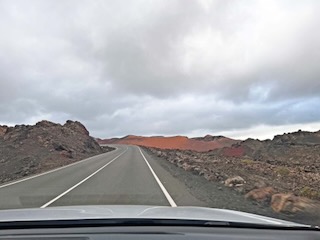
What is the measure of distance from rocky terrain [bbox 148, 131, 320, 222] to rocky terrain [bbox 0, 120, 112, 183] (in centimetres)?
1375

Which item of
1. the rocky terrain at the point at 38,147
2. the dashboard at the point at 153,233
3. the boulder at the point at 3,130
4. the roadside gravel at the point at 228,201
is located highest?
the boulder at the point at 3,130

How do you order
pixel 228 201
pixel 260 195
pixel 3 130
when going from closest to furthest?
pixel 228 201
pixel 260 195
pixel 3 130

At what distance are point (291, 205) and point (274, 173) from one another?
1623 cm

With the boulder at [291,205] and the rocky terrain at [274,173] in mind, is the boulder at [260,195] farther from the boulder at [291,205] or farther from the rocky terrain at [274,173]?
the boulder at [291,205]

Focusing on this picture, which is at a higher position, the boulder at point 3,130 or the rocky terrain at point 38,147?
the boulder at point 3,130

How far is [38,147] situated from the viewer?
57531mm

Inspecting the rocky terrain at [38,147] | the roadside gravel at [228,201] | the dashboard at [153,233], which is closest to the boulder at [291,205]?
the roadside gravel at [228,201]

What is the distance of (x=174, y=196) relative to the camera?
15219 mm

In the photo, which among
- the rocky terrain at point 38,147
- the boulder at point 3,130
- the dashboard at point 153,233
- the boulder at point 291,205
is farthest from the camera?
the boulder at point 3,130

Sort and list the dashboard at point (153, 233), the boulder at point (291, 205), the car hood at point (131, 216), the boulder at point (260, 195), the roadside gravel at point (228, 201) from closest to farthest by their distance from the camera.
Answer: the dashboard at point (153, 233)
the car hood at point (131, 216)
the roadside gravel at point (228, 201)
the boulder at point (291, 205)
the boulder at point (260, 195)

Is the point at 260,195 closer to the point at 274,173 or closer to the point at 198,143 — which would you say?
the point at 274,173

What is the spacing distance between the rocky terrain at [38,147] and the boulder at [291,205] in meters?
26.6

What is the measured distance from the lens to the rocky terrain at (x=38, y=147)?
4301 centimetres

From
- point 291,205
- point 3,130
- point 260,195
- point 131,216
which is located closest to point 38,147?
point 3,130
